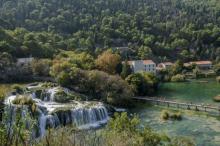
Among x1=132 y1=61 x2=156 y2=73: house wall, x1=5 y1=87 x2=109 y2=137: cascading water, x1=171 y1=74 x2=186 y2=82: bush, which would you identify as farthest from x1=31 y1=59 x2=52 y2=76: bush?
x1=171 y1=74 x2=186 y2=82: bush

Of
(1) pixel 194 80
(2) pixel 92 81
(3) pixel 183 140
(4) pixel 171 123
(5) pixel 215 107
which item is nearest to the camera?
(3) pixel 183 140

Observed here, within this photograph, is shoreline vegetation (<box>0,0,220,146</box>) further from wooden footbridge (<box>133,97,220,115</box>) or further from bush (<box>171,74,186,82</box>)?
wooden footbridge (<box>133,97,220,115</box>)

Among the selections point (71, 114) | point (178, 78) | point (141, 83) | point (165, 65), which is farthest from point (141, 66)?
point (71, 114)

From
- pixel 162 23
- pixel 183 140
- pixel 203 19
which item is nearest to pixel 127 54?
pixel 162 23

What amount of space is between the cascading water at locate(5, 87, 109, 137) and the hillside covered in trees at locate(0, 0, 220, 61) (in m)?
36.2

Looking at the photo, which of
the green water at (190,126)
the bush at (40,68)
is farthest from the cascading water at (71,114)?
the bush at (40,68)

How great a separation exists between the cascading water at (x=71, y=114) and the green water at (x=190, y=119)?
5150mm

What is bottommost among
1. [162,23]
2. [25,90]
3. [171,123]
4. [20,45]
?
[171,123]

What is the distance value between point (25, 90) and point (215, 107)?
24014mm

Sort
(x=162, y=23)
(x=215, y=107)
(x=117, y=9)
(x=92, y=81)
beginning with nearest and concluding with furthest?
(x=215, y=107) < (x=92, y=81) < (x=162, y=23) < (x=117, y=9)

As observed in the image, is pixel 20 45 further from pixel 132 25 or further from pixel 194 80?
pixel 132 25

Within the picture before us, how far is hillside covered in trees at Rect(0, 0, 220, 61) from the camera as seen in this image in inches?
3862

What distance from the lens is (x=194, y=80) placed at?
8238cm

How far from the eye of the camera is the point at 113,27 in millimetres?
110750
